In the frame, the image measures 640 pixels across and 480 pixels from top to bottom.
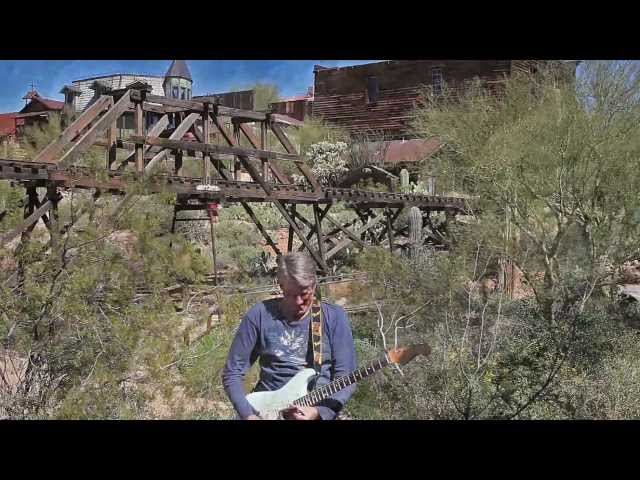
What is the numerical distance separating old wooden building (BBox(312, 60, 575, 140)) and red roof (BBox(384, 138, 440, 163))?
493 mm

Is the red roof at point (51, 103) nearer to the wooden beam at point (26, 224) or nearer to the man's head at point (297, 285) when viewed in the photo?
the wooden beam at point (26, 224)

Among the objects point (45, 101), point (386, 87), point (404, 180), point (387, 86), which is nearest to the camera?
point (45, 101)

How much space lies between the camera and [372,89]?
507 inches

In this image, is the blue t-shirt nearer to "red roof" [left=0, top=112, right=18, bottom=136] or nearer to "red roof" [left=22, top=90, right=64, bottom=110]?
"red roof" [left=22, top=90, right=64, bottom=110]

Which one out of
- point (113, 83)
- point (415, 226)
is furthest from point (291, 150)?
point (415, 226)

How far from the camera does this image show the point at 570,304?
8250 millimetres

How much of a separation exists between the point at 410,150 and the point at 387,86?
5435 millimetres

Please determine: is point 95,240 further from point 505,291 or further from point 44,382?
point 505,291

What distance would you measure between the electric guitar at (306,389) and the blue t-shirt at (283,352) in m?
0.03

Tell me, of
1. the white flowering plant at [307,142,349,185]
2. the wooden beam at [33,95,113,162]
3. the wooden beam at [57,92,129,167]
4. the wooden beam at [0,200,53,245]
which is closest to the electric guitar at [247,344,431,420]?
the wooden beam at [0,200,53,245]

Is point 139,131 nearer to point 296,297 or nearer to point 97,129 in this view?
point 97,129

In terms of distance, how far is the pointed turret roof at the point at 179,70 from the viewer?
21.6ft
